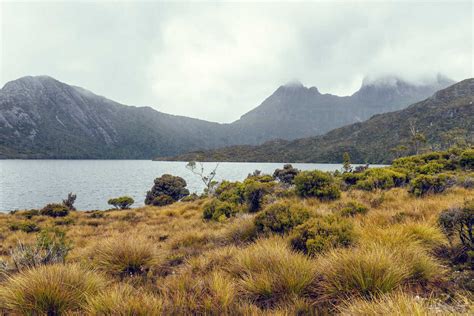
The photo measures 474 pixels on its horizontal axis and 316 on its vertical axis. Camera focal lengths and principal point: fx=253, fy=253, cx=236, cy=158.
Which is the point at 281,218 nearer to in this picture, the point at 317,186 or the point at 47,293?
the point at 47,293

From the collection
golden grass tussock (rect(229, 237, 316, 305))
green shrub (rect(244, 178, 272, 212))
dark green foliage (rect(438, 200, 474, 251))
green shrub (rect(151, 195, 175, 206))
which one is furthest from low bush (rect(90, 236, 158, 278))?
green shrub (rect(151, 195, 175, 206))

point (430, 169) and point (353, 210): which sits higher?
point (430, 169)

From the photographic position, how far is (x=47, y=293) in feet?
12.7

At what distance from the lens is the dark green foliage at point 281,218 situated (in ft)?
24.9

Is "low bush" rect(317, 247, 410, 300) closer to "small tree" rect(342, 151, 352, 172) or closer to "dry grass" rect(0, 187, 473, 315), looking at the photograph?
"dry grass" rect(0, 187, 473, 315)

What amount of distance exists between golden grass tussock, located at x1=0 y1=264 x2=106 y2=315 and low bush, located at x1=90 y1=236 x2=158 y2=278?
1.54 m

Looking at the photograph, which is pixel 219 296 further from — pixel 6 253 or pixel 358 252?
pixel 6 253

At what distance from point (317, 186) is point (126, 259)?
11.2 meters

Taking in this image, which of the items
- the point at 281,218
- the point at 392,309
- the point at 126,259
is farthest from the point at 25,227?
the point at 392,309

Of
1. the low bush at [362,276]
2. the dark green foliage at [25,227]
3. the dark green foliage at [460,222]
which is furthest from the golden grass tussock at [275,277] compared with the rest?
the dark green foliage at [25,227]

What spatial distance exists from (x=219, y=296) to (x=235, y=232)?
15.9 ft

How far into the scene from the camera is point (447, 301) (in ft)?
11.9

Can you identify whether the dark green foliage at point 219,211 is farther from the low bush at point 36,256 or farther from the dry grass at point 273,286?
the dry grass at point 273,286

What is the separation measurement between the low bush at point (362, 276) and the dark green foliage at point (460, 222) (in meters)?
2.25
